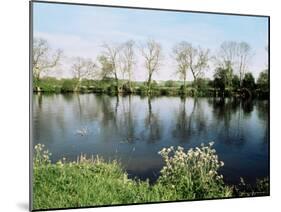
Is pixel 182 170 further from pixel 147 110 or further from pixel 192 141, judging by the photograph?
pixel 147 110

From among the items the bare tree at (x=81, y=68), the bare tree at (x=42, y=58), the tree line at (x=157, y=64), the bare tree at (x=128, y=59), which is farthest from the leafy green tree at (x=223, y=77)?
the bare tree at (x=42, y=58)

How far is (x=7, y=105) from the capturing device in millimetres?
4840

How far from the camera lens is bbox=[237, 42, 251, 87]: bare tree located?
5543 millimetres

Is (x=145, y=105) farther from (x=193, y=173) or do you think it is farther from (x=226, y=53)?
(x=226, y=53)

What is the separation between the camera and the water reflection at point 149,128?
16.3 ft

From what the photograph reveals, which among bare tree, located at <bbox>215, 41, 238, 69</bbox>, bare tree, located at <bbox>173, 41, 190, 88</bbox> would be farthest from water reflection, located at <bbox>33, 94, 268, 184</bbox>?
bare tree, located at <bbox>215, 41, 238, 69</bbox>

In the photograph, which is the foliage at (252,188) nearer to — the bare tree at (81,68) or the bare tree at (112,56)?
the bare tree at (112,56)

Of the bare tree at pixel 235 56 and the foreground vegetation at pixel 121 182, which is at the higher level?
the bare tree at pixel 235 56

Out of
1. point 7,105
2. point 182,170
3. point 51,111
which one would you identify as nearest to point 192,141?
point 182,170

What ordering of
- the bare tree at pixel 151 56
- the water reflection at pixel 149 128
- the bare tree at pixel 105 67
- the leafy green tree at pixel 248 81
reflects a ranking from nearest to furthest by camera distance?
the water reflection at pixel 149 128 < the bare tree at pixel 105 67 < the bare tree at pixel 151 56 < the leafy green tree at pixel 248 81

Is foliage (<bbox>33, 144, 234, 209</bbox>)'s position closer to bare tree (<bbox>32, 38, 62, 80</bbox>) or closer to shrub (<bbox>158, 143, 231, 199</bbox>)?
shrub (<bbox>158, 143, 231, 199</bbox>)

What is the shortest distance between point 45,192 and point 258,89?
91.5 inches

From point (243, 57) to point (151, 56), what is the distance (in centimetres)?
97

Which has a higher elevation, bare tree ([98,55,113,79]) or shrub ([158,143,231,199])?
bare tree ([98,55,113,79])
